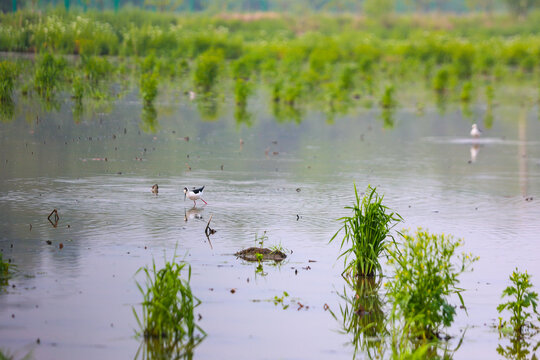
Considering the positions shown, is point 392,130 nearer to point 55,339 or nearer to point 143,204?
point 143,204

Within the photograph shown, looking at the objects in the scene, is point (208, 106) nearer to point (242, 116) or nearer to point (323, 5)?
point (242, 116)

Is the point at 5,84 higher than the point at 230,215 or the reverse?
higher

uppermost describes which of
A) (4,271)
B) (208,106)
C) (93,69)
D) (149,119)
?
(93,69)

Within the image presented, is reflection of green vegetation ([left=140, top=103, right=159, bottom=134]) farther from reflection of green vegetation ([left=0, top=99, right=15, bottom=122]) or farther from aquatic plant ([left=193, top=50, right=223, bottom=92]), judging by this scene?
→ aquatic plant ([left=193, top=50, right=223, bottom=92])

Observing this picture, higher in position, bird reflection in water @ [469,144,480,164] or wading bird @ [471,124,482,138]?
wading bird @ [471,124,482,138]

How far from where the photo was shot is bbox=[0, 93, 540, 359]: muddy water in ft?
27.6

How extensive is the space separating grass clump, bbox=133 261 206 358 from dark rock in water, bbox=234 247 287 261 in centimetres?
275

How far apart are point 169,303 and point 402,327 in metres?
2.24

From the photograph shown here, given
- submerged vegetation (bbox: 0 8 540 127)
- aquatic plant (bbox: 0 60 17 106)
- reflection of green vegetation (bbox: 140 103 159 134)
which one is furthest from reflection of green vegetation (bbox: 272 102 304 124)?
aquatic plant (bbox: 0 60 17 106)

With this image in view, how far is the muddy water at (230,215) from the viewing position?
8398 millimetres

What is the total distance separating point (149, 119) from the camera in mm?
25719

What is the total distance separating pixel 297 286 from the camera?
387 inches

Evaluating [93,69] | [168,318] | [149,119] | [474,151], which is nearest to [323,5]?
[93,69]

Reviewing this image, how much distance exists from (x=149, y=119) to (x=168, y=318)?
60.1 ft
